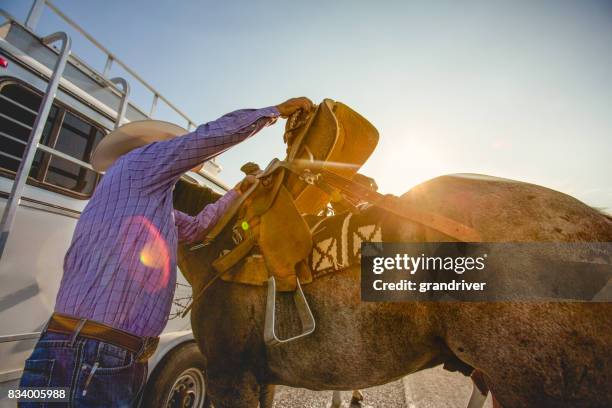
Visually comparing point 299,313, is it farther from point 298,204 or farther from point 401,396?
point 401,396

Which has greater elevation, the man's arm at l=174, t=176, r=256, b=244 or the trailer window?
the trailer window

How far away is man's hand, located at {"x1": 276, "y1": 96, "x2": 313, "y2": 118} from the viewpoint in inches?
70.6

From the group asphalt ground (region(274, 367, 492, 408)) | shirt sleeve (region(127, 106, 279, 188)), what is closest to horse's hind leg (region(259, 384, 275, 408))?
shirt sleeve (region(127, 106, 279, 188))

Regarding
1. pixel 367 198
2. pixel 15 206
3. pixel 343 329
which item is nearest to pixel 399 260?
pixel 367 198

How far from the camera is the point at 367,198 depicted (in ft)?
5.25

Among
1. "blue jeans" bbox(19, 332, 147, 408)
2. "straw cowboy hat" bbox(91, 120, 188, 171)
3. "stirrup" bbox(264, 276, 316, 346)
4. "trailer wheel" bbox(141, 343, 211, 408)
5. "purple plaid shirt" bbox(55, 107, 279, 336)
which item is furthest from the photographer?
"trailer wheel" bbox(141, 343, 211, 408)

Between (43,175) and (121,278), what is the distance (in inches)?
80.9

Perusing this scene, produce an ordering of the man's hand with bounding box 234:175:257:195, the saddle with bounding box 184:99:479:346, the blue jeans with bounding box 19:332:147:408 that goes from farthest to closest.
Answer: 1. the man's hand with bounding box 234:175:257:195
2. the saddle with bounding box 184:99:479:346
3. the blue jeans with bounding box 19:332:147:408

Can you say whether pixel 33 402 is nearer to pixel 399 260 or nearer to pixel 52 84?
pixel 399 260

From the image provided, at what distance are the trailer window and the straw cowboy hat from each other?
842 millimetres

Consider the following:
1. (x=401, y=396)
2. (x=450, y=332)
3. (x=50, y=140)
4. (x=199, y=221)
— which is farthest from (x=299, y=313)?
(x=401, y=396)

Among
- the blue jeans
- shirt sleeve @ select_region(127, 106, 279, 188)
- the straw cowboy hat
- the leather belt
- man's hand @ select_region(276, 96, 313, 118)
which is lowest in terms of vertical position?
the blue jeans

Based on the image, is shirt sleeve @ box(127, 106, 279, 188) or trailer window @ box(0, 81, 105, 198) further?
trailer window @ box(0, 81, 105, 198)

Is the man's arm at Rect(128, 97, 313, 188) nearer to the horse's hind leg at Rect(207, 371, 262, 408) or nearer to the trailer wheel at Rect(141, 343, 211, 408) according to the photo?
the horse's hind leg at Rect(207, 371, 262, 408)
